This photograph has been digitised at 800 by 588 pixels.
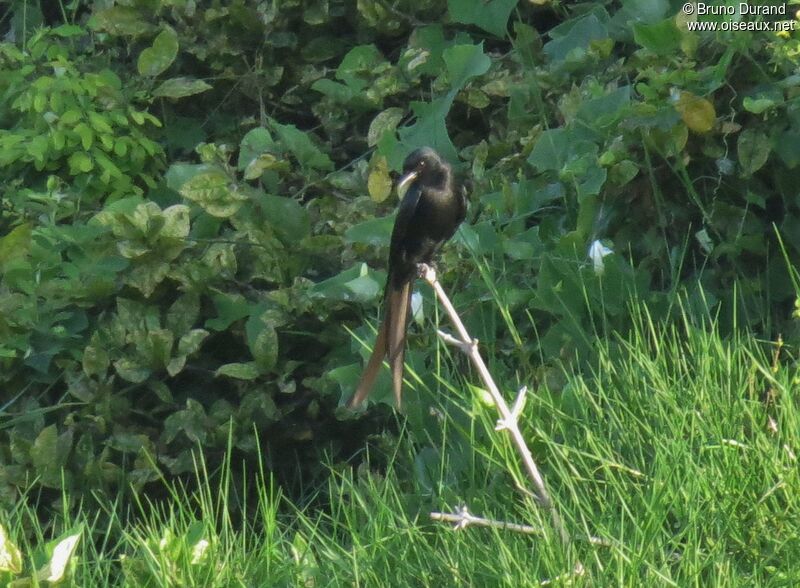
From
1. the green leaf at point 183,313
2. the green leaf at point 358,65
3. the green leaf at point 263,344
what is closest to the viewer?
the green leaf at point 263,344

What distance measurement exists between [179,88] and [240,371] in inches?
50.2

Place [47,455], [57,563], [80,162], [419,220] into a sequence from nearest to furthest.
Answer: [57,563] → [419,220] → [47,455] → [80,162]

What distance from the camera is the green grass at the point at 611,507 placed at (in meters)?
2.21

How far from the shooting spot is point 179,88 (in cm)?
495

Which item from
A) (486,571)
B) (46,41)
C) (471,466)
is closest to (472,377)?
(471,466)

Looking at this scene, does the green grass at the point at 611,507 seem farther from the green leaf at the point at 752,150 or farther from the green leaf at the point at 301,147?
the green leaf at the point at 301,147

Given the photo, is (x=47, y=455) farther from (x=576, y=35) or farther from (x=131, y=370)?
(x=576, y=35)

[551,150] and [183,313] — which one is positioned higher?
[551,150]

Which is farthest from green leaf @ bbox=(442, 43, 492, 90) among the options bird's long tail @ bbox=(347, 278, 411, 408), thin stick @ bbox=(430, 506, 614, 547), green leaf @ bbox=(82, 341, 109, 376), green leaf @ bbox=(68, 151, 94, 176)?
thin stick @ bbox=(430, 506, 614, 547)

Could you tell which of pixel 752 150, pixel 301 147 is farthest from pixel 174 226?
pixel 752 150

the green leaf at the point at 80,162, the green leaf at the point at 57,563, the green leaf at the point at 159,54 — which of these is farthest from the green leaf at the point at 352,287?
the green leaf at the point at 57,563

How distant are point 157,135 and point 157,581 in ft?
9.54

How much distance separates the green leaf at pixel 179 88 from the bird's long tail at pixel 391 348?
5.70 ft

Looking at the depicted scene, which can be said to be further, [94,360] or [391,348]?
[94,360]
